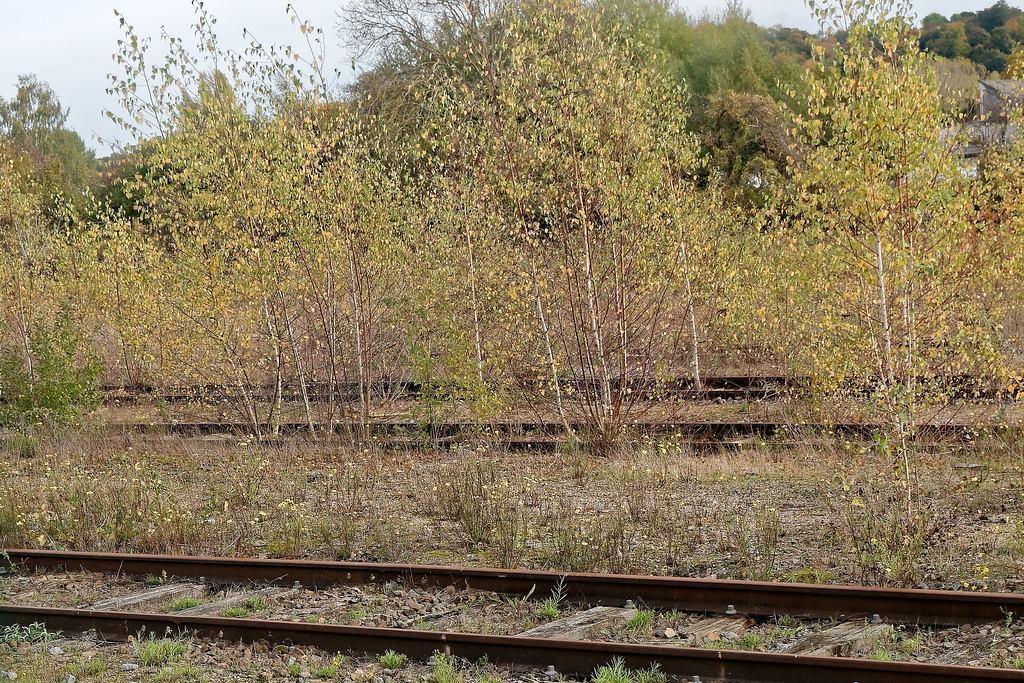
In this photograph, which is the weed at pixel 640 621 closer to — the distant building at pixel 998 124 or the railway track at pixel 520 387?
the railway track at pixel 520 387

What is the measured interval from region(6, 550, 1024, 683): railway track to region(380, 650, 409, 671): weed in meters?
0.09

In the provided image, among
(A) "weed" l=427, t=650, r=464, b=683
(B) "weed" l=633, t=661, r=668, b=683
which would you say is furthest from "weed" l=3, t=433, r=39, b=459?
(B) "weed" l=633, t=661, r=668, b=683

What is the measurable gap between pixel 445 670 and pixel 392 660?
1.41ft

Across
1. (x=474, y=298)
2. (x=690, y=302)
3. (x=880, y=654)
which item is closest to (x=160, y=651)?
(x=880, y=654)

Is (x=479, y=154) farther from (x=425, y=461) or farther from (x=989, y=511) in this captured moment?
(x=989, y=511)

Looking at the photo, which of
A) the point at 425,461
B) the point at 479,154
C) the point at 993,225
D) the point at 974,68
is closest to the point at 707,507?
the point at 425,461

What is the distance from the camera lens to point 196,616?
19.9ft

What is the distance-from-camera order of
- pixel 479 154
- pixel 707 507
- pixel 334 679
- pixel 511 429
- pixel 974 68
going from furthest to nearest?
pixel 974 68, pixel 479 154, pixel 511 429, pixel 707 507, pixel 334 679

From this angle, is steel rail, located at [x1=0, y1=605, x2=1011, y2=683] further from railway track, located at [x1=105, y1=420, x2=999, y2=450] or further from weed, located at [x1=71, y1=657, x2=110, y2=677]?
railway track, located at [x1=105, y1=420, x2=999, y2=450]

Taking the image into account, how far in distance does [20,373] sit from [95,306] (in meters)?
5.37

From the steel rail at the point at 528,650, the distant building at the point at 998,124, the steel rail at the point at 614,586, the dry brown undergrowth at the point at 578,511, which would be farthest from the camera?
the distant building at the point at 998,124

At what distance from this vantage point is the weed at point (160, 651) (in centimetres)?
552

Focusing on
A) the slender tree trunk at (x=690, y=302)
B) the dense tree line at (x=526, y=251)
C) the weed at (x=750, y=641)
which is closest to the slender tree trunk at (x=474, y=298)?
the dense tree line at (x=526, y=251)

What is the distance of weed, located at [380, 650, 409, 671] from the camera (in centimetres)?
532
